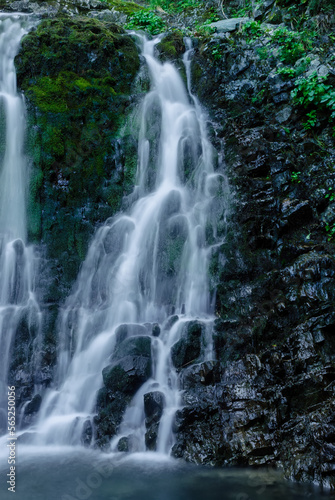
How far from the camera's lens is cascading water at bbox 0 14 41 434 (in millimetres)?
8273

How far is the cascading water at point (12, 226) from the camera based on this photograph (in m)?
8.27

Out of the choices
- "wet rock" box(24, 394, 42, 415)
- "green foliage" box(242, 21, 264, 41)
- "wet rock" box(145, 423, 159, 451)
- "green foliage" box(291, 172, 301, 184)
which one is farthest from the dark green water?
"green foliage" box(242, 21, 264, 41)

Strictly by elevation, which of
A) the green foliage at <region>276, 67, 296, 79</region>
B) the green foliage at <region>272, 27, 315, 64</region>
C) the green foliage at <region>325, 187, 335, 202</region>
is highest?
the green foliage at <region>272, 27, 315, 64</region>

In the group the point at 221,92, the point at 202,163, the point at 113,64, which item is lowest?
the point at 202,163

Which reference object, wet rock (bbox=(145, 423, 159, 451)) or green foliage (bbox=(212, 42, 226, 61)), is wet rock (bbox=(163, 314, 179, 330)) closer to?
wet rock (bbox=(145, 423, 159, 451))

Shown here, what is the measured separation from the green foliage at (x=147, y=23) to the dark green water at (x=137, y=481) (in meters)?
13.3

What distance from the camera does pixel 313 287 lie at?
6.88m

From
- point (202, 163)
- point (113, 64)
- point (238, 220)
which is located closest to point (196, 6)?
point (113, 64)

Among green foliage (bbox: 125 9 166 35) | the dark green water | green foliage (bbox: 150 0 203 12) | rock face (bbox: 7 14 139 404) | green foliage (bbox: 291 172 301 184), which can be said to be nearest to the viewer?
the dark green water

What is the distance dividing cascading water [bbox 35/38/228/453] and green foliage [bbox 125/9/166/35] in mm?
4049

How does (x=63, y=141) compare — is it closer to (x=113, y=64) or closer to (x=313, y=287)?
(x=113, y=64)

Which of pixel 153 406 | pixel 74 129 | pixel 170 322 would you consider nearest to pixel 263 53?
pixel 74 129

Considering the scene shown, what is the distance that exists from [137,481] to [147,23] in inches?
551

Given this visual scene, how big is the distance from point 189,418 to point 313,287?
309 centimetres
